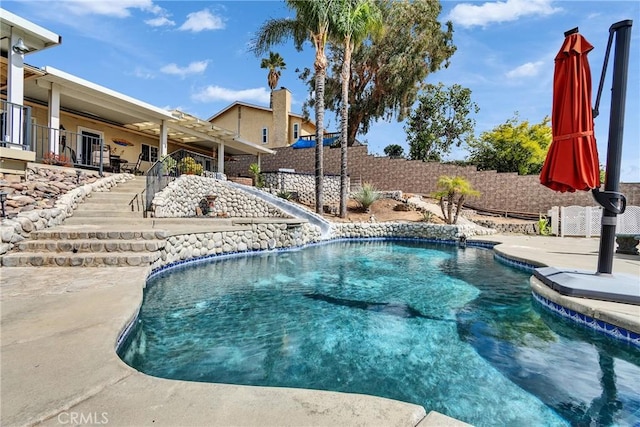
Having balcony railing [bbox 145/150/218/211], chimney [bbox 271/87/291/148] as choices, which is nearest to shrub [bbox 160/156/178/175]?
balcony railing [bbox 145/150/218/211]

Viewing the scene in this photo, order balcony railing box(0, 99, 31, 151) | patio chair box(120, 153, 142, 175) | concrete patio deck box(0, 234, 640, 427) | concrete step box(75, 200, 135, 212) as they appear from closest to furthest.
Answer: concrete patio deck box(0, 234, 640, 427)
balcony railing box(0, 99, 31, 151)
concrete step box(75, 200, 135, 212)
patio chair box(120, 153, 142, 175)

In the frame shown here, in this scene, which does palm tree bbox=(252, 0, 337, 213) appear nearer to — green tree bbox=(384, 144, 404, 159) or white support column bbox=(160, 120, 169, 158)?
white support column bbox=(160, 120, 169, 158)

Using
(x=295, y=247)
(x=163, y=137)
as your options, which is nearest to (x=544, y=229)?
(x=295, y=247)

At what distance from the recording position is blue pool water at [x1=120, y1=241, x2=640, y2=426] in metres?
2.63

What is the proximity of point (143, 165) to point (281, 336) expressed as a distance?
52.9 feet

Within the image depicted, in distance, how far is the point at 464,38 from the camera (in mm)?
23625

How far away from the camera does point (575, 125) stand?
4129 mm

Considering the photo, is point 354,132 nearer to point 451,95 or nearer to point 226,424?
point 451,95

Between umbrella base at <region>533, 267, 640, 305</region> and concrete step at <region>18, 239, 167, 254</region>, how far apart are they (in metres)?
6.67

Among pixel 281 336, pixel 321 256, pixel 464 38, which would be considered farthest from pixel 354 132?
pixel 281 336

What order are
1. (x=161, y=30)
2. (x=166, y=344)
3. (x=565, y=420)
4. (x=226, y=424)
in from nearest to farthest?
(x=226, y=424), (x=565, y=420), (x=166, y=344), (x=161, y=30)

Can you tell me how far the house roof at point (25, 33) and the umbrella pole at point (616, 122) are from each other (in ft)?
39.9

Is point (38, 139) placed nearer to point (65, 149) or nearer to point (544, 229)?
point (65, 149)

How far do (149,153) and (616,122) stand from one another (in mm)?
18763
